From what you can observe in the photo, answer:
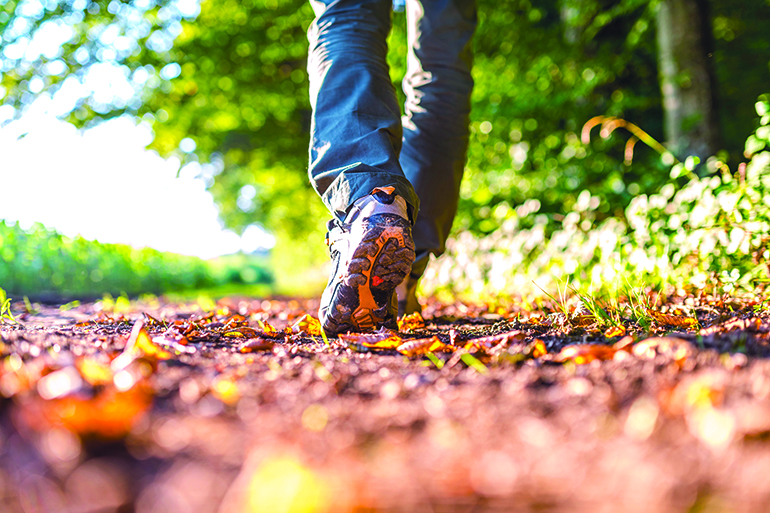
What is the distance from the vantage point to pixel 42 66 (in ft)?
17.5

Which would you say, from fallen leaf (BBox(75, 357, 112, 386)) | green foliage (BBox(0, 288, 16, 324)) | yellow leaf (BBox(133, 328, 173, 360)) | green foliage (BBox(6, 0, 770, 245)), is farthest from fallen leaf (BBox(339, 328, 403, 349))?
green foliage (BBox(6, 0, 770, 245))

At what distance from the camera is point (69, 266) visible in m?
4.48

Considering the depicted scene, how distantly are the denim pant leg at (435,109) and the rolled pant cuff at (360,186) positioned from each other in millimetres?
582

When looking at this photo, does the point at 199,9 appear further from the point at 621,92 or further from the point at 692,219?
the point at 692,219

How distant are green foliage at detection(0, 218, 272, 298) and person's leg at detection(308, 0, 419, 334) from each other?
9.57 feet

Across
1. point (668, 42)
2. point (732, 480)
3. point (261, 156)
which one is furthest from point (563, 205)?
point (261, 156)

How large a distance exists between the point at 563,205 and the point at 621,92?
57.8 inches

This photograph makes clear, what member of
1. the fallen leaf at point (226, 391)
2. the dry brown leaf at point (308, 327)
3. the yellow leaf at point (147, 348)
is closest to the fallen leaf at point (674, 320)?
the dry brown leaf at point (308, 327)

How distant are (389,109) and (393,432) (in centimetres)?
121

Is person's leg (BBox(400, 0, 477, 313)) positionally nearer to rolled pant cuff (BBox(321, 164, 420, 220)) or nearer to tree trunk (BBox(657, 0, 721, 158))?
rolled pant cuff (BBox(321, 164, 420, 220))

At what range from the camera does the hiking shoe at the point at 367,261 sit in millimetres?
1290

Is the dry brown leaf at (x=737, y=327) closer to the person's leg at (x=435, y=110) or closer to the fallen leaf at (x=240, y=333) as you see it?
the person's leg at (x=435, y=110)

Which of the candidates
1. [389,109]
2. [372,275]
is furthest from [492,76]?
[372,275]

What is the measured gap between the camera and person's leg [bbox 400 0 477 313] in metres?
2.00
